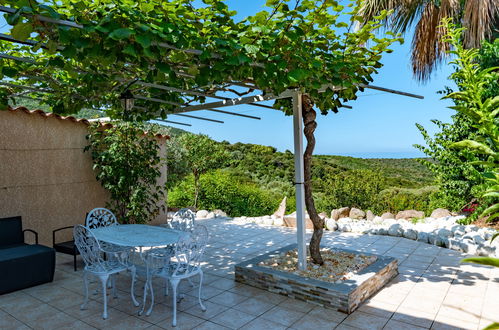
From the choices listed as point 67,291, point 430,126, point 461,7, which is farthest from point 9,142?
point 461,7

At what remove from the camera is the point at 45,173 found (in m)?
6.09

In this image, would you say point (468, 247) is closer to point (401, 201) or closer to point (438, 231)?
point (438, 231)

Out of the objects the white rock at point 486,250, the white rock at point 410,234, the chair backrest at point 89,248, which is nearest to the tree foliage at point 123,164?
the chair backrest at point 89,248

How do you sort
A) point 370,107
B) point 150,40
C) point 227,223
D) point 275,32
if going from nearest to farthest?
1. point 150,40
2. point 275,32
3. point 227,223
4. point 370,107

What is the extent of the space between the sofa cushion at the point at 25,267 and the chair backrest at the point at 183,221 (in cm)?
158

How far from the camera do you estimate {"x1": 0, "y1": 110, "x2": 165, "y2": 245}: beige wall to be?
18.4 ft

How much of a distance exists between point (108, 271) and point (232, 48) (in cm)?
256

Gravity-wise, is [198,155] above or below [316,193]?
above

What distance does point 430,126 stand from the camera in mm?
7816

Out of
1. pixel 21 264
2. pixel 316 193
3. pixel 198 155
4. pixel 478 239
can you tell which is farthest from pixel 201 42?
pixel 316 193

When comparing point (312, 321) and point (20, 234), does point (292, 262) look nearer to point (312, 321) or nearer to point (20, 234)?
point (312, 321)

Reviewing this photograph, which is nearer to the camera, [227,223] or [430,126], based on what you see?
[430,126]

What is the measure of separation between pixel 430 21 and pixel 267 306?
24.2 feet

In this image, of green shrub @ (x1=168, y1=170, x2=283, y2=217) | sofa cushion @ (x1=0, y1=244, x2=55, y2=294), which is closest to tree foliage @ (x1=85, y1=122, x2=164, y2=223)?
sofa cushion @ (x1=0, y1=244, x2=55, y2=294)
